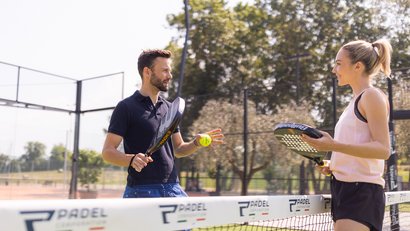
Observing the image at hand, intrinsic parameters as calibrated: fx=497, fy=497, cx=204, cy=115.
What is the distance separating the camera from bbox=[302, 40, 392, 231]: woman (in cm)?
250

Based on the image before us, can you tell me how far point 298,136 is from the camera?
292 cm

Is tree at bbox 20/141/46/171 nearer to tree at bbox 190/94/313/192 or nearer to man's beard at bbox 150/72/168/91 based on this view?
tree at bbox 190/94/313/192

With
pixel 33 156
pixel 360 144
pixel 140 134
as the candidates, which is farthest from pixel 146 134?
pixel 33 156

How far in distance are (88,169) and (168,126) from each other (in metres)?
30.7

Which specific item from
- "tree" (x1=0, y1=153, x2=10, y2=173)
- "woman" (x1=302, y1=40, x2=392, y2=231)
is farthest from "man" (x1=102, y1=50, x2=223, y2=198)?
"tree" (x1=0, y1=153, x2=10, y2=173)

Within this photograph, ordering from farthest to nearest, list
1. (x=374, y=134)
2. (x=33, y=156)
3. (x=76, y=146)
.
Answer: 1. (x=33, y=156)
2. (x=76, y=146)
3. (x=374, y=134)

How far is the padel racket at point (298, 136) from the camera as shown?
2709 millimetres

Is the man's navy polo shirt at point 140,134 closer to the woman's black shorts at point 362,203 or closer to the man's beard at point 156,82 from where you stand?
the man's beard at point 156,82

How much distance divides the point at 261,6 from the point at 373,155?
30.3 m

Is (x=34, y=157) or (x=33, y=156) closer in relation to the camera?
(x=33, y=156)

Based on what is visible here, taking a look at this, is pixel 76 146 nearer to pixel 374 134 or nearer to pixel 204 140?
pixel 204 140

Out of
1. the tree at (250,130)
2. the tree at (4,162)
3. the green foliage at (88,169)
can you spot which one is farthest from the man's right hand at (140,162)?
the green foliage at (88,169)

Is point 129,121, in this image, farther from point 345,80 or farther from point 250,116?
point 250,116

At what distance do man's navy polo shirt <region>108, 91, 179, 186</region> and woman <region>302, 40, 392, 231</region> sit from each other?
117 cm
